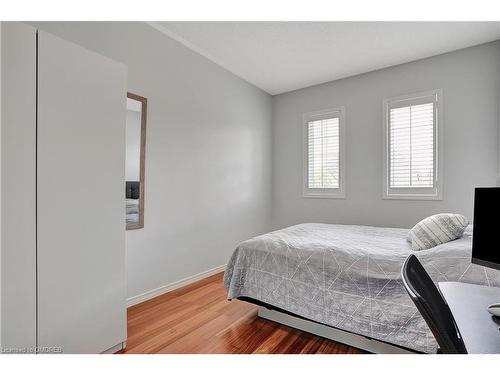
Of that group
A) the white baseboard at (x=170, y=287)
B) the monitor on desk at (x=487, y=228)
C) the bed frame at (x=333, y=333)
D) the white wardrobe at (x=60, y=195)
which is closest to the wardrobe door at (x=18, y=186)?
the white wardrobe at (x=60, y=195)

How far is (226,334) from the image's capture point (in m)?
2.05

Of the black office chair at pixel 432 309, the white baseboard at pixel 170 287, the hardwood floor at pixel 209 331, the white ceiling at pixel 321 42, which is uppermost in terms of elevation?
the white ceiling at pixel 321 42

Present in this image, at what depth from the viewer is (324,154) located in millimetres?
4137

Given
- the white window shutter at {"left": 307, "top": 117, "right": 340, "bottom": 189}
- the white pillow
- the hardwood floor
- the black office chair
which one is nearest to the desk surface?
the black office chair

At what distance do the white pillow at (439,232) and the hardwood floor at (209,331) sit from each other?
887mm

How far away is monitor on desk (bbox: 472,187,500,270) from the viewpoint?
1.15m

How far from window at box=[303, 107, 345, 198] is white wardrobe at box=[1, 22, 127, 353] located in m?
3.03

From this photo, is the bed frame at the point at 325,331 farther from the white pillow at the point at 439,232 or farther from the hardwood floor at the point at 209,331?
the white pillow at the point at 439,232

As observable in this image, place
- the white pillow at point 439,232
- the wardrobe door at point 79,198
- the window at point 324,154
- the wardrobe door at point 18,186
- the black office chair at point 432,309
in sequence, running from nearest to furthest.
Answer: the black office chair at point 432,309 → the wardrobe door at point 18,186 → the wardrobe door at point 79,198 → the white pillow at point 439,232 → the window at point 324,154

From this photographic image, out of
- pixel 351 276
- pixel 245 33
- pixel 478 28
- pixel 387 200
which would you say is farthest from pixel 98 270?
pixel 478 28

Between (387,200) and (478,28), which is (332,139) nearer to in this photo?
(387,200)

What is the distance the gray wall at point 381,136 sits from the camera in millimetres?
2957

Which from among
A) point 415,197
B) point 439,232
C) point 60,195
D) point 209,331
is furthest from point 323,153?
point 60,195

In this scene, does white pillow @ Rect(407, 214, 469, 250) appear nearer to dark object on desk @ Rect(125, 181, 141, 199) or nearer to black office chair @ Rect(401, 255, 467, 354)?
black office chair @ Rect(401, 255, 467, 354)
